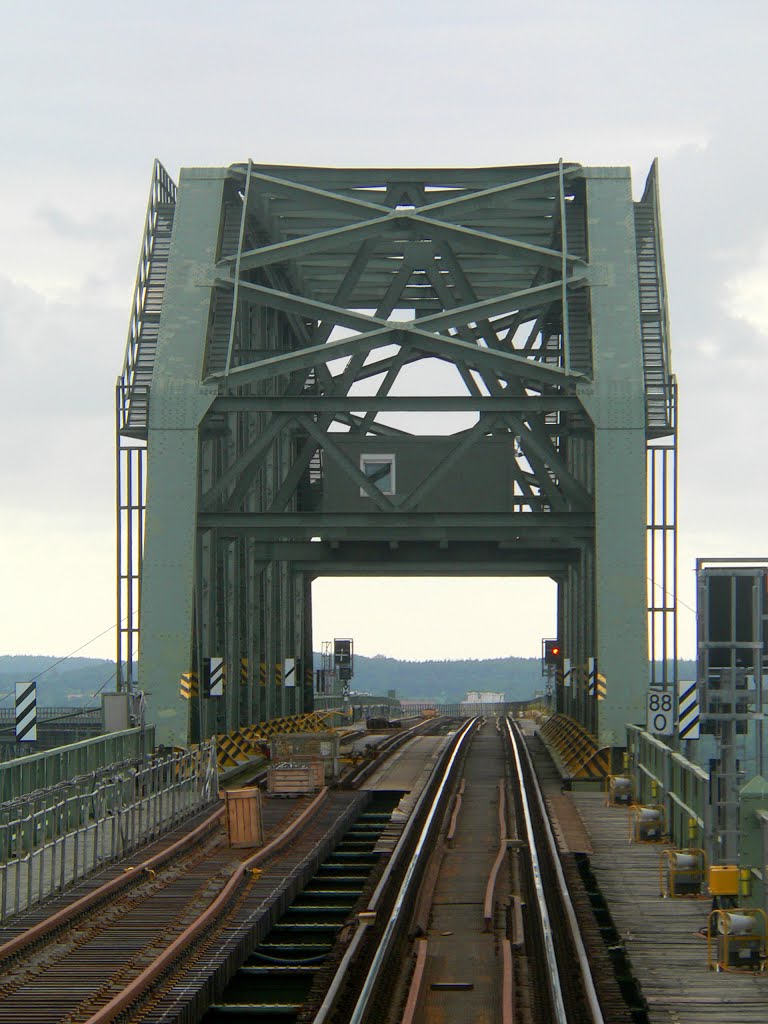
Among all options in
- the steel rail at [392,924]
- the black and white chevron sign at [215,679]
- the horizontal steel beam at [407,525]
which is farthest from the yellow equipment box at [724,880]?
the black and white chevron sign at [215,679]

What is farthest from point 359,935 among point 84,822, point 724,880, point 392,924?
point 84,822

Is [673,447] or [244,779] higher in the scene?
[673,447]

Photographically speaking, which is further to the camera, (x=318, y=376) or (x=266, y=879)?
(x=318, y=376)

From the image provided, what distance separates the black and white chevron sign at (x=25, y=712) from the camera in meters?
22.5

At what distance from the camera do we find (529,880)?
19.3 meters

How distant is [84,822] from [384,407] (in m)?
13.7

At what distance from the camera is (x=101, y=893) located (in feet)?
57.1

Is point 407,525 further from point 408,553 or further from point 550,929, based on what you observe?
point 550,929

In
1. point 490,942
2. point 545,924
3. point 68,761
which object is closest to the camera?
point 545,924

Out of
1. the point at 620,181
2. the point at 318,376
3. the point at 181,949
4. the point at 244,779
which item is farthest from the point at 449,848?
the point at 318,376

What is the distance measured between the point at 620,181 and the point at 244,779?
16.1m

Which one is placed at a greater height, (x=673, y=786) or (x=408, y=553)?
(x=408, y=553)

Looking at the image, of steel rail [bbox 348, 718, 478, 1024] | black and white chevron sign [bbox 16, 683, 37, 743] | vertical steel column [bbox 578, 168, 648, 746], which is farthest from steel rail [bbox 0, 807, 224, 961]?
vertical steel column [bbox 578, 168, 648, 746]

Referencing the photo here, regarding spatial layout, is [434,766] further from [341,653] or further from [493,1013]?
[341,653]
